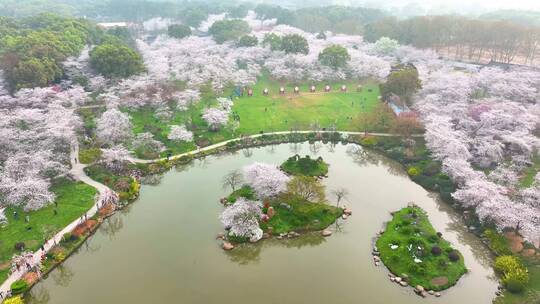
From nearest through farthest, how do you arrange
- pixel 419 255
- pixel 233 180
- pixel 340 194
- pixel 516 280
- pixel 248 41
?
pixel 516 280, pixel 419 255, pixel 340 194, pixel 233 180, pixel 248 41

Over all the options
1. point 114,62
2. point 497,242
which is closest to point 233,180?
point 497,242

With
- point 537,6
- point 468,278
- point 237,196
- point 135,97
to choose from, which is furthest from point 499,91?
point 537,6

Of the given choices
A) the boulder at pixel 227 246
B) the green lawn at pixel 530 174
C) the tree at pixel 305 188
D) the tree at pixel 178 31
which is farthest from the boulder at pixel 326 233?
the tree at pixel 178 31

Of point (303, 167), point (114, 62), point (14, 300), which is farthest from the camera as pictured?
point (114, 62)

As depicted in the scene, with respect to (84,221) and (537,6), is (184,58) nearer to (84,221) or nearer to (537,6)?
(84,221)

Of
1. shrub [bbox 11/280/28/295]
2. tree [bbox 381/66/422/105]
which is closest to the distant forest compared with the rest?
tree [bbox 381/66/422/105]

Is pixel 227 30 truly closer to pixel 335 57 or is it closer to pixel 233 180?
pixel 335 57
